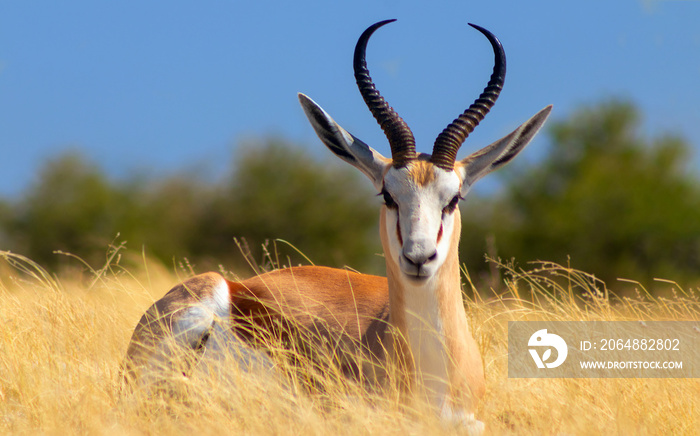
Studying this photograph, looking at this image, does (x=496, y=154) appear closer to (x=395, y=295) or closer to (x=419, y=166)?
(x=419, y=166)

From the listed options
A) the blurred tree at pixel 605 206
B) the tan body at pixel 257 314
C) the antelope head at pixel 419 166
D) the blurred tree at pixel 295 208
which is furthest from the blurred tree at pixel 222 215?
the antelope head at pixel 419 166

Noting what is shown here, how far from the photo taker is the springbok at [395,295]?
5078 millimetres

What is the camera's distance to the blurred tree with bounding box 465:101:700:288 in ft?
117

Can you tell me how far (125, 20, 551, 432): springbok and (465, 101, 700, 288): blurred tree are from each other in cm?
2975

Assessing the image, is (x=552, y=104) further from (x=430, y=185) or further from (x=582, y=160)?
(x=582, y=160)

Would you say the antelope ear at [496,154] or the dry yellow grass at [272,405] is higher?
the antelope ear at [496,154]

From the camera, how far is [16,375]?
6137mm

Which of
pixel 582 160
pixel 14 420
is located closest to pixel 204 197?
pixel 582 160

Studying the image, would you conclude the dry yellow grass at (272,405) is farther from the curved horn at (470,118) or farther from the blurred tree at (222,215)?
the blurred tree at (222,215)

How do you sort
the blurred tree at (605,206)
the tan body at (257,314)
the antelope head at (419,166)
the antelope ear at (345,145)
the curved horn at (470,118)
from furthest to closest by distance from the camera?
1. the blurred tree at (605,206)
2. the tan body at (257,314)
3. the antelope ear at (345,145)
4. the curved horn at (470,118)
5. the antelope head at (419,166)

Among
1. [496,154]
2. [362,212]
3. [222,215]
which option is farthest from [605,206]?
[496,154]

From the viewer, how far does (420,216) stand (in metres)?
4.86

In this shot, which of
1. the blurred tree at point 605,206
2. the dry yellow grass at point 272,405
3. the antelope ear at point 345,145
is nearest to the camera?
the dry yellow grass at point 272,405

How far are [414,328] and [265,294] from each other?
1.98 m
